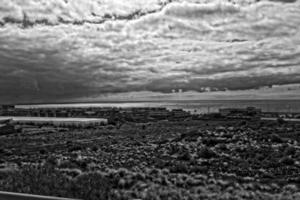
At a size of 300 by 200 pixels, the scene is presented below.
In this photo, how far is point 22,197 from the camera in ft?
16.1


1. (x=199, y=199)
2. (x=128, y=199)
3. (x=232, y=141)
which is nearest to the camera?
(x=128, y=199)

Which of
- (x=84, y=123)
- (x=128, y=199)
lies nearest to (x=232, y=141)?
(x=128, y=199)

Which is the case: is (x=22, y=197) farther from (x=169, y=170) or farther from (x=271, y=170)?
(x=271, y=170)

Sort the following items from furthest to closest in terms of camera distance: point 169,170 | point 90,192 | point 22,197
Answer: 1. point 169,170
2. point 90,192
3. point 22,197

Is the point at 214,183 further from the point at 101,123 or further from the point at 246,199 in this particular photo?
the point at 101,123

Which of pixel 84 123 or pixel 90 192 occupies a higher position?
pixel 90 192

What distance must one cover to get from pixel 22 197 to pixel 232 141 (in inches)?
1041

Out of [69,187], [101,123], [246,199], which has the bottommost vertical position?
[101,123]

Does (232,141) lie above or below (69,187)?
below

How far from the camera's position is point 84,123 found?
82.1 meters

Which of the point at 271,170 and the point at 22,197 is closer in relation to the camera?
the point at 22,197

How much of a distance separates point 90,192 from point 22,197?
6.60 ft

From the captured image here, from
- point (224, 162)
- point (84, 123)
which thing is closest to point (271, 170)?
point (224, 162)

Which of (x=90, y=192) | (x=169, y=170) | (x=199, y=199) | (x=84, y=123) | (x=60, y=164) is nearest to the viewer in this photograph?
(x=90, y=192)
